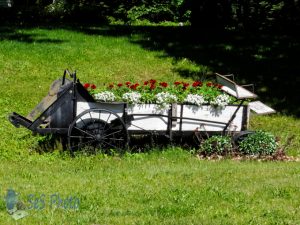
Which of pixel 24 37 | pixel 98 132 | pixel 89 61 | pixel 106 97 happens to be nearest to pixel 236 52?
pixel 89 61

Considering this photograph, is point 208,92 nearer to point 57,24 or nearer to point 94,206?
point 94,206

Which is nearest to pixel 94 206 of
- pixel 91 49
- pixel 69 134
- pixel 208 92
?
pixel 69 134

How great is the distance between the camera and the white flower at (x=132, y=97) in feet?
34.6

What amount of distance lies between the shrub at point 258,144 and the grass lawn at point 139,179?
0.40 meters

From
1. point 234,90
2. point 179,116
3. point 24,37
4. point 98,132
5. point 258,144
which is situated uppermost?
point 24,37

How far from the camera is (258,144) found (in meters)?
10.6

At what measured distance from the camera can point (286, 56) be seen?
60.1 ft

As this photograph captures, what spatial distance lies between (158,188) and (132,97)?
278 centimetres

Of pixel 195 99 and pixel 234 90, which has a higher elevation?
pixel 234 90

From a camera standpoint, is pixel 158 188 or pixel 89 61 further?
pixel 89 61

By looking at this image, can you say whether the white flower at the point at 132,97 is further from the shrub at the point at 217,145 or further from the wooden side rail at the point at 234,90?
the wooden side rail at the point at 234,90

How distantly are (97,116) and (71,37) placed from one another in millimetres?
9479
